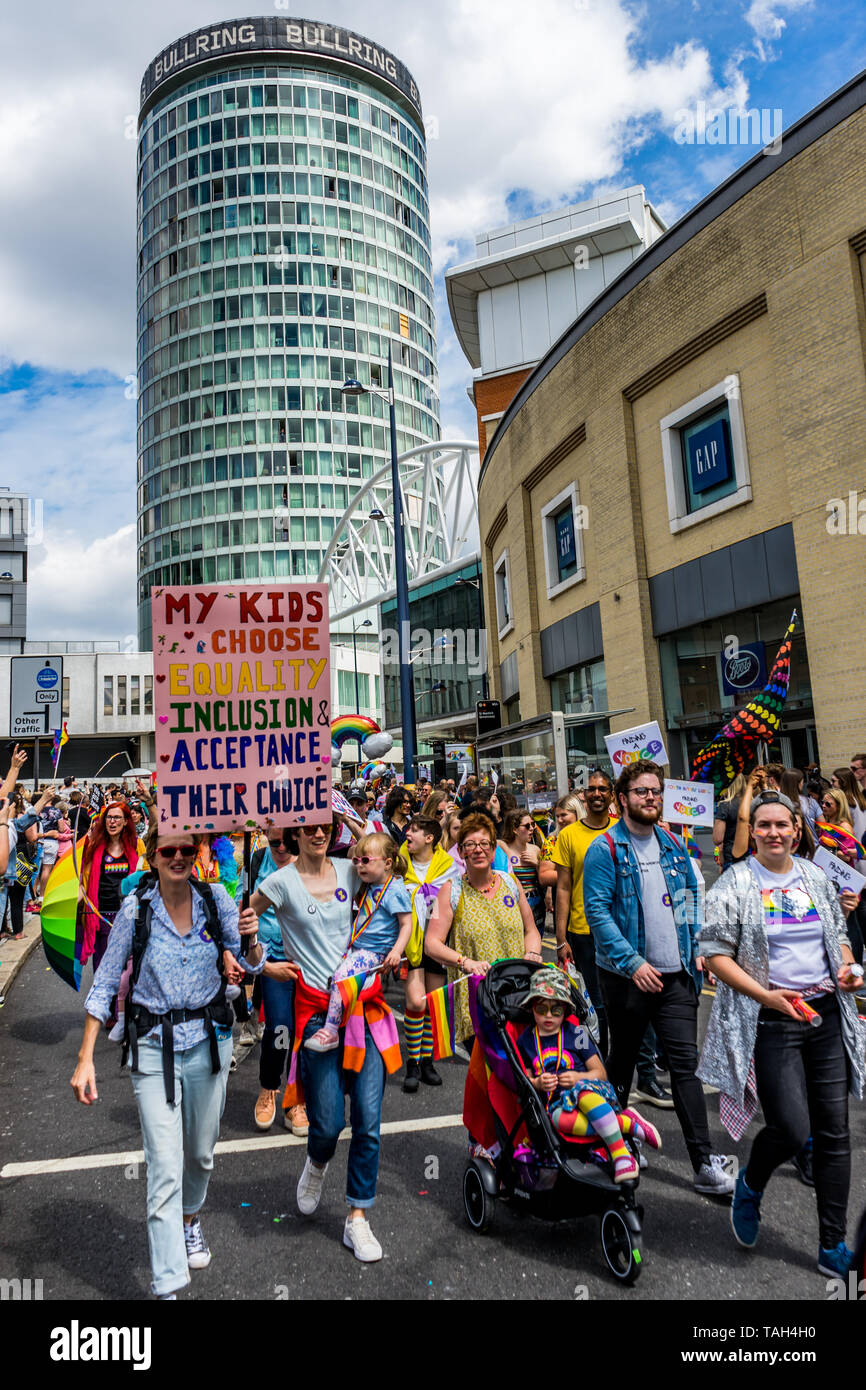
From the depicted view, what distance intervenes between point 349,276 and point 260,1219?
10024cm

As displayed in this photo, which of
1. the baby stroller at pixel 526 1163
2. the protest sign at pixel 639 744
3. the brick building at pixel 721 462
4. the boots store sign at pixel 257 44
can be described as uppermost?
the boots store sign at pixel 257 44

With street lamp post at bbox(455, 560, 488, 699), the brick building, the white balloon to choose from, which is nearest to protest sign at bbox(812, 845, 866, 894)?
the brick building

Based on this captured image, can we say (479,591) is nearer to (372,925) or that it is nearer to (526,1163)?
(372,925)

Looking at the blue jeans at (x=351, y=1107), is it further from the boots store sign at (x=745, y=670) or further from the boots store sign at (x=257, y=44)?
the boots store sign at (x=257, y=44)

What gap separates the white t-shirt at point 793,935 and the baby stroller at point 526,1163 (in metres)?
0.87

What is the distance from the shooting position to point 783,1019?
145 inches

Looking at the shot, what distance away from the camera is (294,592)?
442cm

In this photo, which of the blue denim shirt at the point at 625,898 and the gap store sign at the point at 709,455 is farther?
the gap store sign at the point at 709,455

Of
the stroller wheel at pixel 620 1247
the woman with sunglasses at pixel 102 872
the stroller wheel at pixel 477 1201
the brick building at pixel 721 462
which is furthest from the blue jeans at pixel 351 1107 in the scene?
the brick building at pixel 721 462

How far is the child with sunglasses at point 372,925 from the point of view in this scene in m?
4.04

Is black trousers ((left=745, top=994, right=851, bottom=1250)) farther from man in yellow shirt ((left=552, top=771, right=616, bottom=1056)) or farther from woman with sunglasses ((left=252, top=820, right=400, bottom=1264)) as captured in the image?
man in yellow shirt ((left=552, top=771, right=616, bottom=1056))

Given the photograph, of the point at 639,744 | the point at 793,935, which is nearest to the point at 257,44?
the point at 639,744

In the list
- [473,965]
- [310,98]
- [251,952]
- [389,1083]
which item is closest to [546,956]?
[389,1083]
